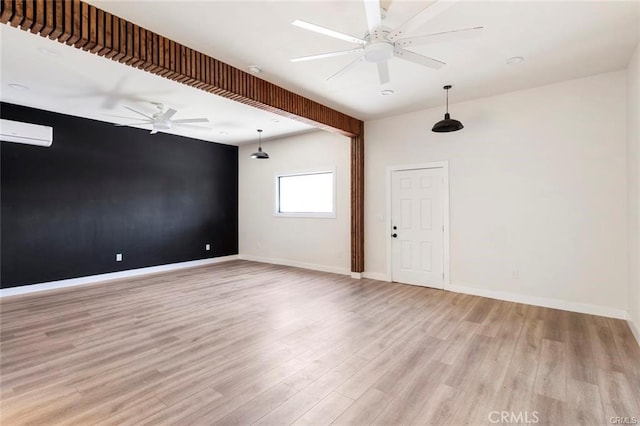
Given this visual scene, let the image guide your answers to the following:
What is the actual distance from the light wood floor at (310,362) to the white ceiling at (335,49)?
10.3 ft

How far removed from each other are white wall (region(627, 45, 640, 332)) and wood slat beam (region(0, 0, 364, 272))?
387 centimetres

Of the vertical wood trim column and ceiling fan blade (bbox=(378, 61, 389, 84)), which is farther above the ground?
ceiling fan blade (bbox=(378, 61, 389, 84))

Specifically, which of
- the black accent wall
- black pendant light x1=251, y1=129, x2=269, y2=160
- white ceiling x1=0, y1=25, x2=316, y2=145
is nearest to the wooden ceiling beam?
white ceiling x1=0, y1=25, x2=316, y2=145

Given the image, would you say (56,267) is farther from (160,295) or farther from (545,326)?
(545,326)

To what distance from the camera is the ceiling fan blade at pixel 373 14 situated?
82.5 inches

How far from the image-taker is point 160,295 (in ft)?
16.3

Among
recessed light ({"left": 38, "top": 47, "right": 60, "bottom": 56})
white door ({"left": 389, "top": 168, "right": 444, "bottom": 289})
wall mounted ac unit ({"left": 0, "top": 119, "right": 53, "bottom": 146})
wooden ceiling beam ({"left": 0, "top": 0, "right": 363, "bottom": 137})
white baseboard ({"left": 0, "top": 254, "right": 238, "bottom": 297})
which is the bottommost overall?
white baseboard ({"left": 0, "top": 254, "right": 238, "bottom": 297})

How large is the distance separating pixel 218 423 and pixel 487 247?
441cm

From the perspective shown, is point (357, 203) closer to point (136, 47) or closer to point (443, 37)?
point (443, 37)

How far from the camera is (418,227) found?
5.49m

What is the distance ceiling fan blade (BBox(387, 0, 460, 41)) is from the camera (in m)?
2.03

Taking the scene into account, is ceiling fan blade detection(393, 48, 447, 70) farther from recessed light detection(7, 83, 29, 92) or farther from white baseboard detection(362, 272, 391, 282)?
recessed light detection(7, 83, 29, 92)

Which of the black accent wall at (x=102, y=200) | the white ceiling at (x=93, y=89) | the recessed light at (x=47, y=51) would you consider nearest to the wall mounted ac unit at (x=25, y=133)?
the black accent wall at (x=102, y=200)

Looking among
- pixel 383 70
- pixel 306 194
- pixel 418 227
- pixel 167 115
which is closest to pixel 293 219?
pixel 306 194
